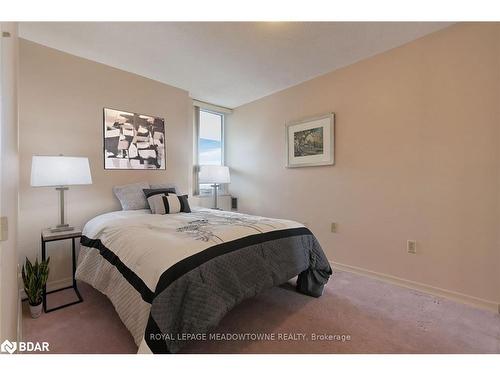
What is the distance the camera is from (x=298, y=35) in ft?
6.91

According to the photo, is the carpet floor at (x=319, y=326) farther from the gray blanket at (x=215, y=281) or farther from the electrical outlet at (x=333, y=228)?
the electrical outlet at (x=333, y=228)

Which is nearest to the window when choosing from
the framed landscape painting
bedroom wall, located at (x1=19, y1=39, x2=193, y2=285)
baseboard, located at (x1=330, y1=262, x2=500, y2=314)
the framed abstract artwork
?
the framed abstract artwork

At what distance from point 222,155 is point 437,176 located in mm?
3179

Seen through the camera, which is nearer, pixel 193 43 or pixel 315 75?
pixel 193 43

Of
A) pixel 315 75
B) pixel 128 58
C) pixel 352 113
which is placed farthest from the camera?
pixel 315 75

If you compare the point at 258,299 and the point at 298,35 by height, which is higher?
the point at 298,35

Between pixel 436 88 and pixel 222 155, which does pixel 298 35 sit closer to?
pixel 436 88

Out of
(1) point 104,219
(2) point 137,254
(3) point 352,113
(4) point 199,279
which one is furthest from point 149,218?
(3) point 352,113

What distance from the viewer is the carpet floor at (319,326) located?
1.43 metres

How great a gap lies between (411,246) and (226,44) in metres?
2.68

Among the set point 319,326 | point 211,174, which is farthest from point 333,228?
point 211,174

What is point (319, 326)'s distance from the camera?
164 centimetres

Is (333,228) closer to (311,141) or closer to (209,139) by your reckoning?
(311,141)

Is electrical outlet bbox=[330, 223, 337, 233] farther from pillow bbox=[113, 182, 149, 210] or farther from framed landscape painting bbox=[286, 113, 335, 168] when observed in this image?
pillow bbox=[113, 182, 149, 210]
